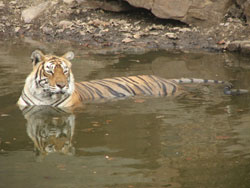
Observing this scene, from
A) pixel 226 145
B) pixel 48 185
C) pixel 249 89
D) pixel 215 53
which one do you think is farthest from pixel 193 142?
pixel 215 53

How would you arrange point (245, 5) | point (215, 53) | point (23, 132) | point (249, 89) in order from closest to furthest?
point (23, 132), point (249, 89), point (215, 53), point (245, 5)

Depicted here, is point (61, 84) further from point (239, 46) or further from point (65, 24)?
point (65, 24)

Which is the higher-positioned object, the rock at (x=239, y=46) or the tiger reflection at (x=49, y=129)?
the tiger reflection at (x=49, y=129)

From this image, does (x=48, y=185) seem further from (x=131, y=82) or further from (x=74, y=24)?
(x=74, y=24)

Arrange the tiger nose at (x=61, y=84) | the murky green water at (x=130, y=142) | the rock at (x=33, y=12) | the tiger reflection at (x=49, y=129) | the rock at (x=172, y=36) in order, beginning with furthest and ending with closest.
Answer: the rock at (x=33, y=12)
the rock at (x=172, y=36)
the tiger nose at (x=61, y=84)
the tiger reflection at (x=49, y=129)
the murky green water at (x=130, y=142)

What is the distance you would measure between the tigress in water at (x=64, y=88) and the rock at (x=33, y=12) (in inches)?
247

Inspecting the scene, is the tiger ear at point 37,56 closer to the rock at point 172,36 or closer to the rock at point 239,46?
the rock at point 239,46

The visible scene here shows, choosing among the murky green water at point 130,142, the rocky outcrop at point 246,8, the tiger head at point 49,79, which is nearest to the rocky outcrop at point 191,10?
the rocky outcrop at point 246,8

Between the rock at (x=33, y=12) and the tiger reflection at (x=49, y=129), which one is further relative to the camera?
the rock at (x=33, y=12)

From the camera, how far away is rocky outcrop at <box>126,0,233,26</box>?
36.7 ft

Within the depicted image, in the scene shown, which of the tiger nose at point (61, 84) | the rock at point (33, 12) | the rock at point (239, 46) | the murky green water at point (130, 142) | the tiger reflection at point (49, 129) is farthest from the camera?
the rock at point (33, 12)

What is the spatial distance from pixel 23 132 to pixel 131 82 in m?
2.17

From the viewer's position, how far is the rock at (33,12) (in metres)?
A: 12.8

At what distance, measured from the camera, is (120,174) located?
412 cm
